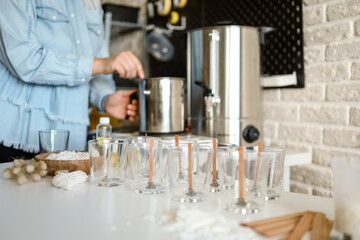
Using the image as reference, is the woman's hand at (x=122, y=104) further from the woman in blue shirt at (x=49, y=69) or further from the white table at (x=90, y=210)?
the white table at (x=90, y=210)

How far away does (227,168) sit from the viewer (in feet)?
2.34

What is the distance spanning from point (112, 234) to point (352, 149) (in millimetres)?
1138

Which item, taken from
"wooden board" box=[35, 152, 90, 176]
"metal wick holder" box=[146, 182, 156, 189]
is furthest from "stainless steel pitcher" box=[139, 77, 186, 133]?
"metal wick holder" box=[146, 182, 156, 189]

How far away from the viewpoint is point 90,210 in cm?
69

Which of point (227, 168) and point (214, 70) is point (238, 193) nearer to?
point (227, 168)

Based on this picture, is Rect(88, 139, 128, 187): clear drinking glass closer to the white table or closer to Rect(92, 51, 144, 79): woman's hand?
the white table

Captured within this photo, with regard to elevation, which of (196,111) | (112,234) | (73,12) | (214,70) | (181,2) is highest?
(181,2)

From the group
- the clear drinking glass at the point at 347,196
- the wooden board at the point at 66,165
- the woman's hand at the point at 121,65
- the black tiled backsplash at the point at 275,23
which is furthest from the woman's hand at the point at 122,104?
the clear drinking glass at the point at 347,196

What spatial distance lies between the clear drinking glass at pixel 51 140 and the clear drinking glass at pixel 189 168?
54 centimetres

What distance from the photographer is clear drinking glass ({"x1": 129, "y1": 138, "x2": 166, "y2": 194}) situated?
82 cm

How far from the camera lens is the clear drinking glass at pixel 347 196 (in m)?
0.54

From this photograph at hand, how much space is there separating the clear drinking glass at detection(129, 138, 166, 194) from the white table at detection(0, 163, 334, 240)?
36mm

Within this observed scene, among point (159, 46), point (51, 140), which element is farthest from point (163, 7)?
point (51, 140)

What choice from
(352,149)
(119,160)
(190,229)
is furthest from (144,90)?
(190,229)
